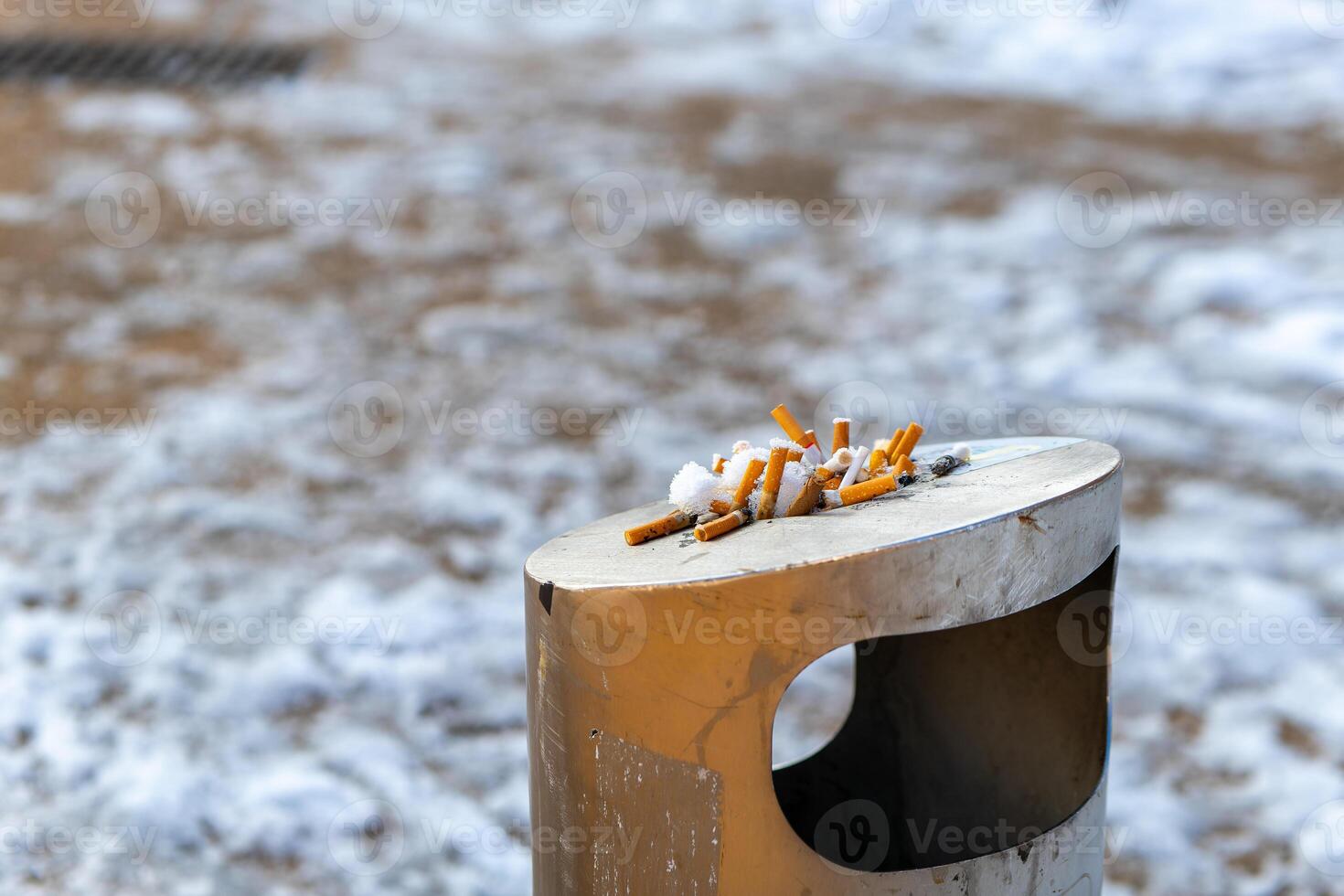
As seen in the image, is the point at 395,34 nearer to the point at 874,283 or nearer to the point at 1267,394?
the point at 874,283

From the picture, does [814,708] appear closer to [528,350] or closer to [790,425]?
[790,425]

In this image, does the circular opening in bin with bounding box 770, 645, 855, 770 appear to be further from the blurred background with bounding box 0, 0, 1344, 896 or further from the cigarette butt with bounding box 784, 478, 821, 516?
the cigarette butt with bounding box 784, 478, 821, 516

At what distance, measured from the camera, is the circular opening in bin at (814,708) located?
124 inches

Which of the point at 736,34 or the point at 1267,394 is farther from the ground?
the point at 736,34

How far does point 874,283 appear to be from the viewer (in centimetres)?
555

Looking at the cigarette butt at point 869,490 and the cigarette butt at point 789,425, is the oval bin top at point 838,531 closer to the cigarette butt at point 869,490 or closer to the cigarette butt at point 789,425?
the cigarette butt at point 869,490

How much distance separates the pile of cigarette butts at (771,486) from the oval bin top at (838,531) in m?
0.02

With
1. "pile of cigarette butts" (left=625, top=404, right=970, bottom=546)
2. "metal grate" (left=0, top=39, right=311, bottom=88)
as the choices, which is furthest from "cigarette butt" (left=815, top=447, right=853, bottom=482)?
→ "metal grate" (left=0, top=39, right=311, bottom=88)

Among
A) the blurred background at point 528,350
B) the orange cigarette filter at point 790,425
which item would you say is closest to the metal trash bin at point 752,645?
the orange cigarette filter at point 790,425

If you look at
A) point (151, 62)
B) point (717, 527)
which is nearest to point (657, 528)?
point (717, 527)

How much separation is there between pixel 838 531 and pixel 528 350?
3.69 metres

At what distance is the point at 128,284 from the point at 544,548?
14.5 ft

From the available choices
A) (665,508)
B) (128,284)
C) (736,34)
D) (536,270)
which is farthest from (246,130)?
(665,508)

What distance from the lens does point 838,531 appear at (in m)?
1.65
